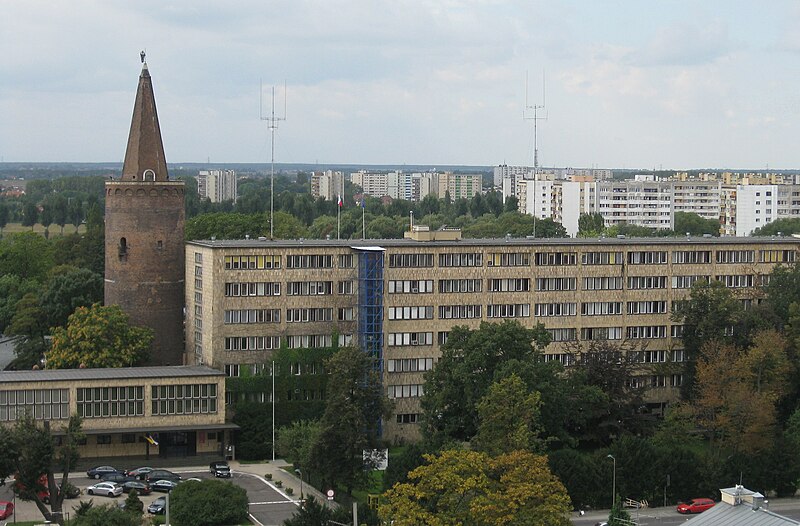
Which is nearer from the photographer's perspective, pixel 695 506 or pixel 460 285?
pixel 695 506

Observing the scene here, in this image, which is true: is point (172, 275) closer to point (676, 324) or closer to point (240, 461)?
point (240, 461)

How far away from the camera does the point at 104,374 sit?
109812 mm

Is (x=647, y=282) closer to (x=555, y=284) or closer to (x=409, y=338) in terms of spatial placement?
(x=555, y=284)

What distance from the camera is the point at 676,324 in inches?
4941

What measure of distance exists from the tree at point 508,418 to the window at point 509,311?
22.1m

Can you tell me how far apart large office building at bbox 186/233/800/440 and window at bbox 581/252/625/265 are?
8 centimetres

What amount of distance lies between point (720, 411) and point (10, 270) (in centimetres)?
10078

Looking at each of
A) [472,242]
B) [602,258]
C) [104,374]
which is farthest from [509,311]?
[104,374]

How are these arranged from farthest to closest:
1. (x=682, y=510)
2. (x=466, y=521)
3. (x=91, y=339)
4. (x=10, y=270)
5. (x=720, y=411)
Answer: (x=10, y=270), (x=91, y=339), (x=720, y=411), (x=682, y=510), (x=466, y=521)

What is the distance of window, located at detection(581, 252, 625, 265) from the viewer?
12350cm

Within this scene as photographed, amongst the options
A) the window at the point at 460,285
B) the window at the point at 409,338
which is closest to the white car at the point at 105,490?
the window at the point at 409,338

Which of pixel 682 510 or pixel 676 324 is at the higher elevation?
pixel 676 324

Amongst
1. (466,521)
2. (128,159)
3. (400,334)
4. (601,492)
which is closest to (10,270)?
(128,159)

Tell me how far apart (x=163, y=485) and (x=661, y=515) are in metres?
32.9
